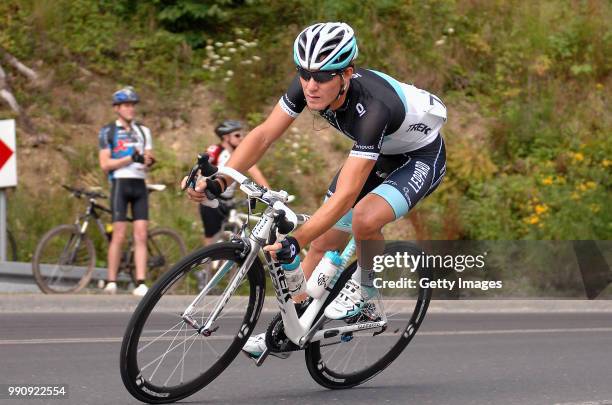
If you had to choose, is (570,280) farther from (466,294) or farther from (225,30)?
(225,30)

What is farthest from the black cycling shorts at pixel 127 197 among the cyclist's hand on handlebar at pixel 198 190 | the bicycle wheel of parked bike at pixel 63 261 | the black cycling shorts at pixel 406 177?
the cyclist's hand on handlebar at pixel 198 190

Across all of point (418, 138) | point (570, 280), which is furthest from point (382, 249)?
point (570, 280)

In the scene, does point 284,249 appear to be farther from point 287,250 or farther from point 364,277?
point 364,277

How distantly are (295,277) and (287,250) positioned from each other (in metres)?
0.59

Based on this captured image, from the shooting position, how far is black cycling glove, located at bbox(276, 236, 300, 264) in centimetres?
584

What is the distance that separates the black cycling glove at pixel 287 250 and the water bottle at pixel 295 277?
13.9 inches

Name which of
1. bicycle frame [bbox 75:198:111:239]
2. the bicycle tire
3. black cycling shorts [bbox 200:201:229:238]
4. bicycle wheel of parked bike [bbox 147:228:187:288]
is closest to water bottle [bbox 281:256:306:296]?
bicycle frame [bbox 75:198:111:239]

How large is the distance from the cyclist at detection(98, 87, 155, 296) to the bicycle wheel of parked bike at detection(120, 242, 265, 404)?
5.58 meters

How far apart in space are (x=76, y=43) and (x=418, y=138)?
1083 cm

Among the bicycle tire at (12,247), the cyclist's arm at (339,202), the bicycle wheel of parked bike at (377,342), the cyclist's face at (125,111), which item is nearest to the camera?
the cyclist's arm at (339,202)

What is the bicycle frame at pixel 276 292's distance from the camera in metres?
6.06

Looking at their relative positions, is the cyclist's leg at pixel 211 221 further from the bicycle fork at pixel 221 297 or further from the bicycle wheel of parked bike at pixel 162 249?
the bicycle fork at pixel 221 297

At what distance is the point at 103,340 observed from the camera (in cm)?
888

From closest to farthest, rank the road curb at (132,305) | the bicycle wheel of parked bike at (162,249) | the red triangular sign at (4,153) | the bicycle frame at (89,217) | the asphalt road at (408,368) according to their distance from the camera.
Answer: the asphalt road at (408,368), the road curb at (132,305), the bicycle frame at (89,217), the red triangular sign at (4,153), the bicycle wheel of parked bike at (162,249)
